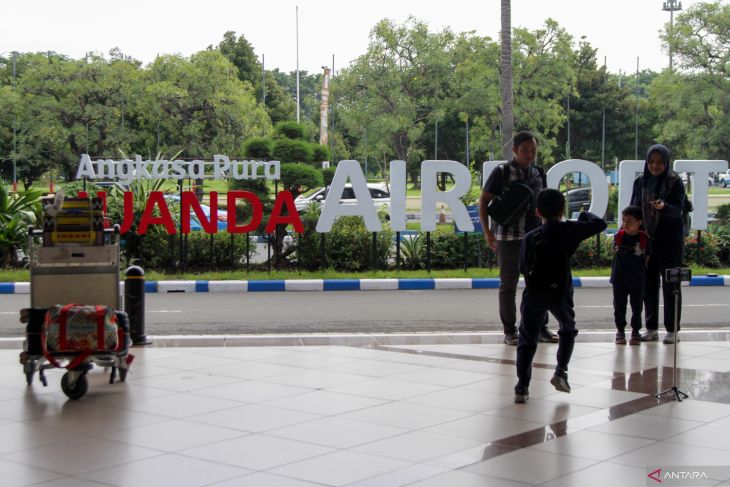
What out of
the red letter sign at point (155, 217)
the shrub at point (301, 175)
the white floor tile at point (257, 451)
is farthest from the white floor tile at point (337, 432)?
the shrub at point (301, 175)

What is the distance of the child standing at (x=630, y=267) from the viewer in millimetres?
10055

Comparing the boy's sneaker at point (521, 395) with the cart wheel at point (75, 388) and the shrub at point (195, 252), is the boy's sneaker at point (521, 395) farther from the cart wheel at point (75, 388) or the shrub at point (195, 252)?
the shrub at point (195, 252)

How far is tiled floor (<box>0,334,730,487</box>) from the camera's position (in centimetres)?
565

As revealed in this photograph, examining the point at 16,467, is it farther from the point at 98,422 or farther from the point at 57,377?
the point at 57,377

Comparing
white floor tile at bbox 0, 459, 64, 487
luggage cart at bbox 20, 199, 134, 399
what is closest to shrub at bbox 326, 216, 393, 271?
luggage cart at bbox 20, 199, 134, 399

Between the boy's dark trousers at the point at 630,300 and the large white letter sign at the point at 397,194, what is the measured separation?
8.78 m

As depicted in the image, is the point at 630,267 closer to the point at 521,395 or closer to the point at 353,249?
the point at 521,395

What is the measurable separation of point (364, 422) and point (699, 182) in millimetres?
13999

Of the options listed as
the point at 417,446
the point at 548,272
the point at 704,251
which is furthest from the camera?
the point at 704,251

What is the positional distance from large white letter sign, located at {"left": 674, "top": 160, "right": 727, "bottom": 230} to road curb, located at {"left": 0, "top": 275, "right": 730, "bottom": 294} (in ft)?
6.97

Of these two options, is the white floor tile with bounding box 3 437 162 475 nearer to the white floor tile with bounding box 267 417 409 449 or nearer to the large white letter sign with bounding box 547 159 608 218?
the white floor tile with bounding box 267 417 409 449

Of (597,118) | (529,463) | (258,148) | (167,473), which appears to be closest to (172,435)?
(167,473)

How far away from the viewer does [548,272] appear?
7398 mm

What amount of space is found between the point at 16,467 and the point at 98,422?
1.16 metres
